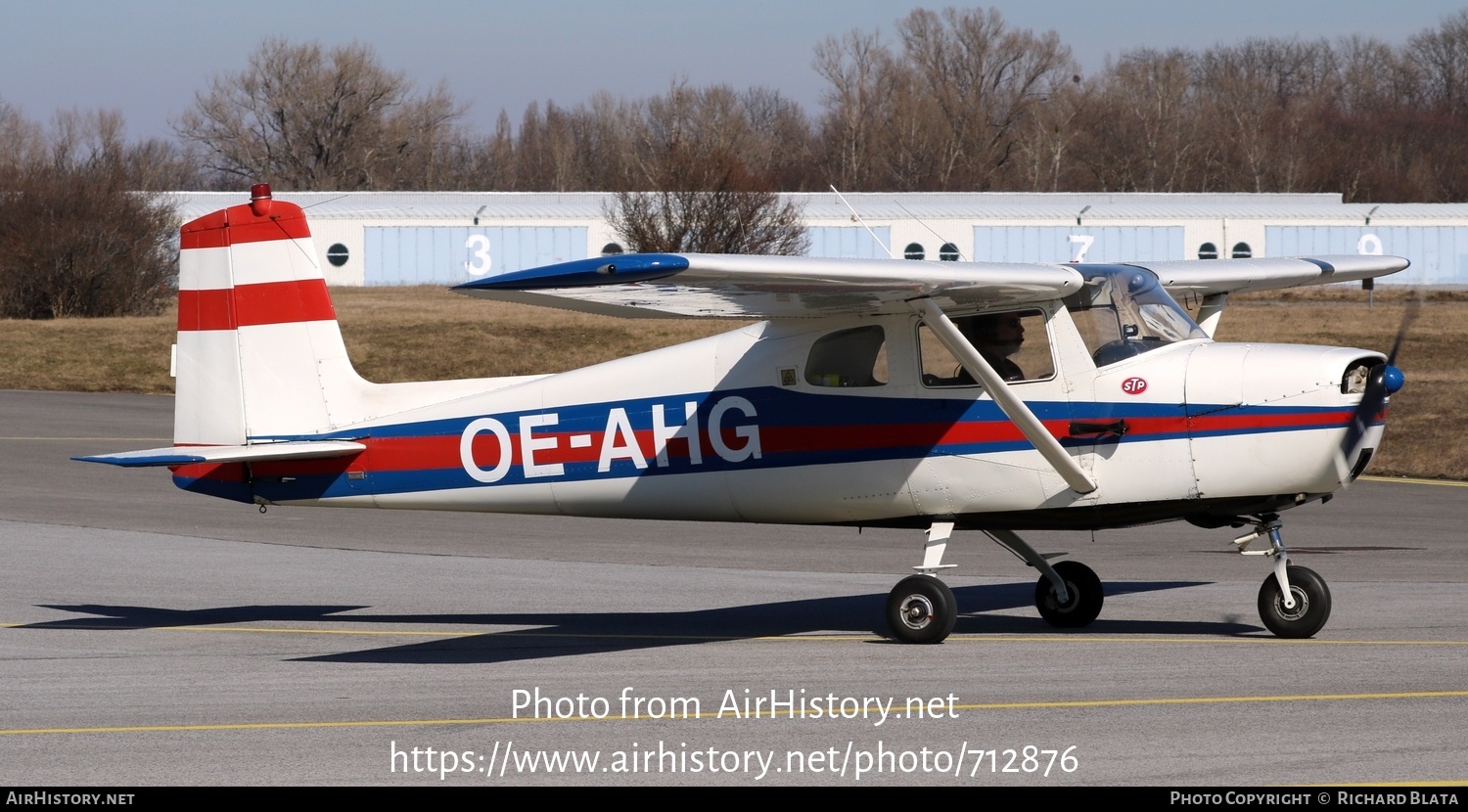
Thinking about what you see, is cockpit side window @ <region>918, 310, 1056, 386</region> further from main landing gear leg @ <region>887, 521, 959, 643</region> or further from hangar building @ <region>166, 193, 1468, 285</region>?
hangar building @ <region>166, 193, 1468, 285</region>

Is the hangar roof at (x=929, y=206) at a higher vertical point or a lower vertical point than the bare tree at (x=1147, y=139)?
lower

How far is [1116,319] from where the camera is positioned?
9.67 meters

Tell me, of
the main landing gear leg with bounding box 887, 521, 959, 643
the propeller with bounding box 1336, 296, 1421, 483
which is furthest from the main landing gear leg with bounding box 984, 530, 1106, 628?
the propeller with bounding box 1336, 296, 1421, 483

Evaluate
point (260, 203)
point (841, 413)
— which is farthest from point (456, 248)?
point (841, 413)

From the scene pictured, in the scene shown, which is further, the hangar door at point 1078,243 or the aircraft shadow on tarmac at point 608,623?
the hangar door at point 1078,243

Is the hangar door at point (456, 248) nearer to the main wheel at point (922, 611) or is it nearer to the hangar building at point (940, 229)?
the hangar building at point (940, 229)

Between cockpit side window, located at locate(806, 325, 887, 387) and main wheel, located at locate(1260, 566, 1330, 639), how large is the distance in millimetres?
2853

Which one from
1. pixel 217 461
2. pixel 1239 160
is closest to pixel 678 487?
pixel 217 461

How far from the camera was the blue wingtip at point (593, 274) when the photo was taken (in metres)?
7.67

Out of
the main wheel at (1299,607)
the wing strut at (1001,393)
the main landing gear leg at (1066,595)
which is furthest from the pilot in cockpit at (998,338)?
the main wheel at (1299,607)

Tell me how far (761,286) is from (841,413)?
157 centimetres

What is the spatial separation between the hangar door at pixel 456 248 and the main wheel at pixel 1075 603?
1969 inches

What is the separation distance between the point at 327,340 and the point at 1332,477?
6816 millimetres

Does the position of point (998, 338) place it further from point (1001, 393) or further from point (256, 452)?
point (256, 452)
